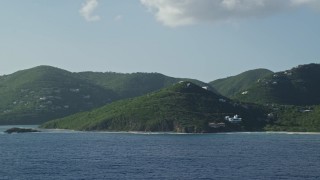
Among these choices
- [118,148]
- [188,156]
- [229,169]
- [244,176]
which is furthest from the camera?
[118,148]

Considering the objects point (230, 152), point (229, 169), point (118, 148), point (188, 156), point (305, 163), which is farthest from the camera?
point (118, 148)

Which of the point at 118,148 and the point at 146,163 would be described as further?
the point at 118,148

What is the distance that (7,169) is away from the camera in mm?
138750

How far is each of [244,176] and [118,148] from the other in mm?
83497

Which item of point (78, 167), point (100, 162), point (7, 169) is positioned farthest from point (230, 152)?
point (7, 169)

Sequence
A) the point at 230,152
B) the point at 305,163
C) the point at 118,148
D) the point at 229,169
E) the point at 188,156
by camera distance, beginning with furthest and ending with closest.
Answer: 1. the point at 118,148
2. the point at 230,152
3. the point at 188,156
4. the point at 305,163
5. the point at 229,169

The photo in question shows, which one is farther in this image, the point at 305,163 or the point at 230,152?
the point at 230,152

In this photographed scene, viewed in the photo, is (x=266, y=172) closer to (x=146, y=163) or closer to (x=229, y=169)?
(x=229, y=169)

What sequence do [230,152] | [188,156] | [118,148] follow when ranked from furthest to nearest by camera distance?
[118,148]
[230,152]
[188,156]

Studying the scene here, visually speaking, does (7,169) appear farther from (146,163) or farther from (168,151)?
(168,151)

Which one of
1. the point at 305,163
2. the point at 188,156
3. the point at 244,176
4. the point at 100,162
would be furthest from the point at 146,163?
the point at 305,163

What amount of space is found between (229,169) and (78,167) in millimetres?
39517

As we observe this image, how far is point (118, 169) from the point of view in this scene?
136750mm

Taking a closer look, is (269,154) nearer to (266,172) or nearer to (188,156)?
(188,156)
